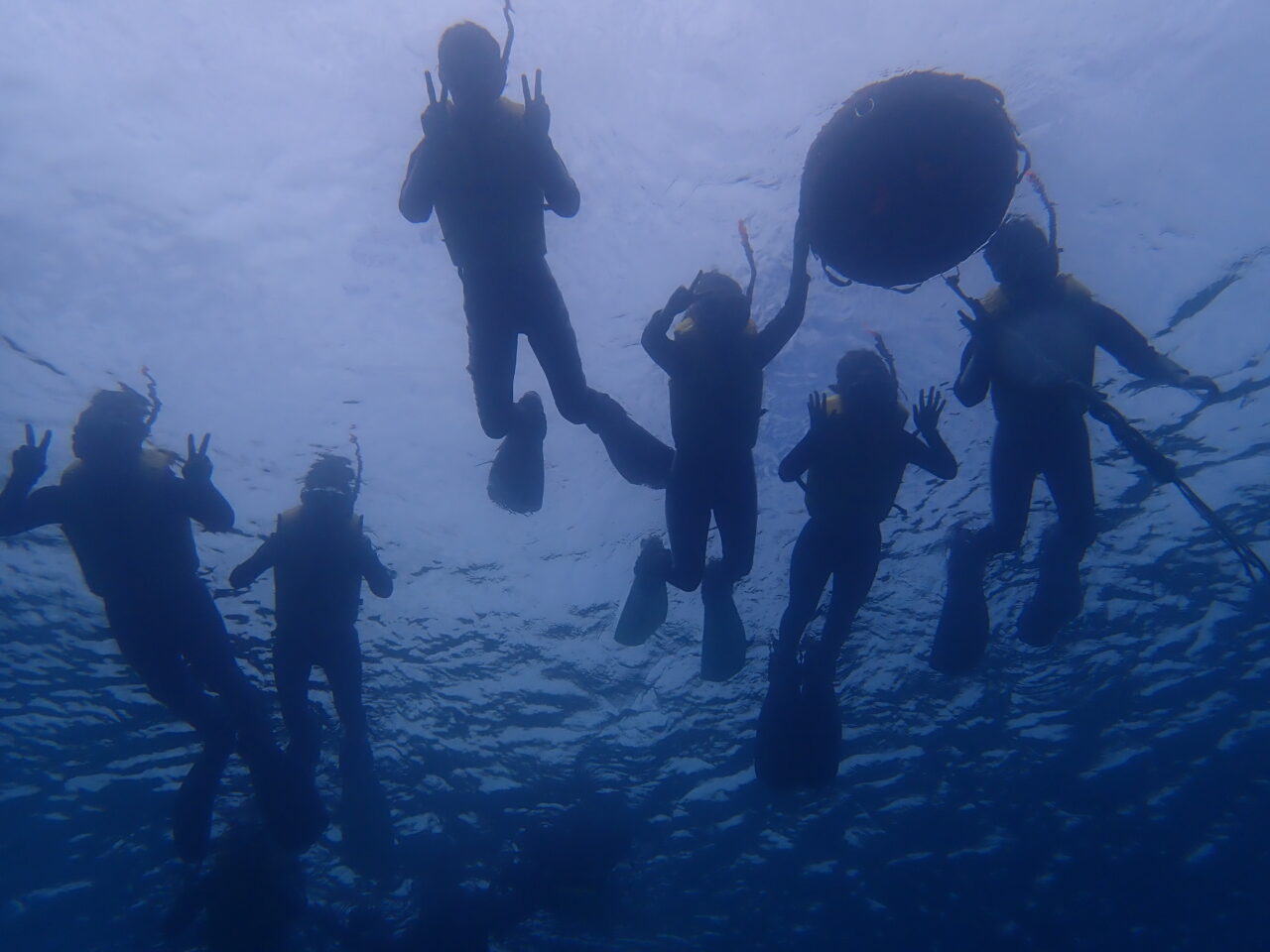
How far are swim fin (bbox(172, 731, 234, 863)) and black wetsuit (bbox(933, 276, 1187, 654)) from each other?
377 inches

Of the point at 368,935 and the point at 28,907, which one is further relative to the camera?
the point at 28,907

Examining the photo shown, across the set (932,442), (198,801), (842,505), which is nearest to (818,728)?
(842,505)

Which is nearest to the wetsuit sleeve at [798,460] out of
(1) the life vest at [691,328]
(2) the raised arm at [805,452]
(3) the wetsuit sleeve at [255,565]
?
(2) the raised arm at [805,452]

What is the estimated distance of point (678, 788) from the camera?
1677 cm

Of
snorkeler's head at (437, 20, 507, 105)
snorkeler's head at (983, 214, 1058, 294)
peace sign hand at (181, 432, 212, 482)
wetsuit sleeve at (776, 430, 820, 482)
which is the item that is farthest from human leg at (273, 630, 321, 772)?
snorkeler's head at (983, 214, 1058, 294)

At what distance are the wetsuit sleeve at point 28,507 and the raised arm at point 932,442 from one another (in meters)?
9.30

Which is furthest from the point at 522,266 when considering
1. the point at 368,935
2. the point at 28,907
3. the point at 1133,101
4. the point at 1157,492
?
the point at 28,907

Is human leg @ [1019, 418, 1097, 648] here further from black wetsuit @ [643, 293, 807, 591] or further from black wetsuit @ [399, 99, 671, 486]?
black wetsuit @ [399, 99, 671, 486]

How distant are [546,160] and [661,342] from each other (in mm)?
1856

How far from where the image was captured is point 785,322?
699 cm

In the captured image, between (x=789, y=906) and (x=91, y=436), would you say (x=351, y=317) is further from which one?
(x=789, y=906)

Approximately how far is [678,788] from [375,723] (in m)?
6.71

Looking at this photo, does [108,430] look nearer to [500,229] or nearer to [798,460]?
[500,229]

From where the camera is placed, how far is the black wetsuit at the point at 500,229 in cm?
609
